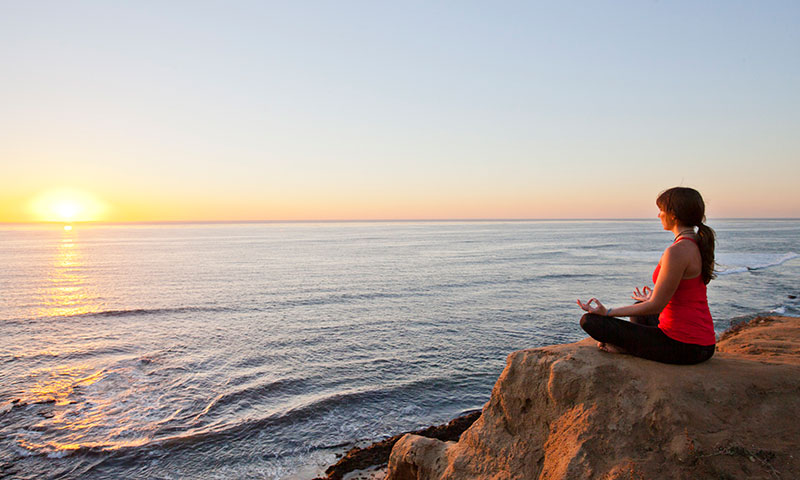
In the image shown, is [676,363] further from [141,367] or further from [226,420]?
[141,367]

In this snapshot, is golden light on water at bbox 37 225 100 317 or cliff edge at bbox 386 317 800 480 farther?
golden light on water at bbox 37 225 100 317

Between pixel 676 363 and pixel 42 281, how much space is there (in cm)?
4512

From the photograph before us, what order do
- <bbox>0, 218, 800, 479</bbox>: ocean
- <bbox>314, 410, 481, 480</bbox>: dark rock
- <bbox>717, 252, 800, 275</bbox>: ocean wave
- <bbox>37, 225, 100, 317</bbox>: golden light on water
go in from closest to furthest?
1. <bbox>314, 410, 481, 480</bbox>: dark rock
2. <bbox>0, 218, 800, 479</bbox>: ocean
3. <bbox>37, 225, 100, 317</bbox>: golden light on water
4. <bbox>717, 252, 800, 275</bbox>: ocean wave

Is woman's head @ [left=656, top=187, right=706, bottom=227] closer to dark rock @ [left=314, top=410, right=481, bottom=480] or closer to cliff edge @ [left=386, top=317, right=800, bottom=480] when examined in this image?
cliff edge @ [left=386, top=317, right=800, bottom=480]

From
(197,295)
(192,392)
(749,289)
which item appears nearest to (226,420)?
(192,392)

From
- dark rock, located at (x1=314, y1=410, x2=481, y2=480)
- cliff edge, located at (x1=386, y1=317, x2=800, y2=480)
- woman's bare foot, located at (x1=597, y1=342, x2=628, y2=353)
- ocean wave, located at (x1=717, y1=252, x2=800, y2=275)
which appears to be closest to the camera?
cliff edge, located at (x1=386, y1=317, x2=800, y2=480)

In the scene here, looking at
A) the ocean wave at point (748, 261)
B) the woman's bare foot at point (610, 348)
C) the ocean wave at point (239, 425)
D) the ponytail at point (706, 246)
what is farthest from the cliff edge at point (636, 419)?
the ocean wave at point (748, 261)

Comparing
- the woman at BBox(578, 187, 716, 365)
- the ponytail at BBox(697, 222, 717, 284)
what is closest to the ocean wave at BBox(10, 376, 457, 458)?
the woman at BBox(578, 187, 716, 365)

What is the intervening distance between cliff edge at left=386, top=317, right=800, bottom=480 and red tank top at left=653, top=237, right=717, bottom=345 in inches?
13.0

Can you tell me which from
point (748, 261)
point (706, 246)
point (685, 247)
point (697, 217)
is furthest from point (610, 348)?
point (748, 261)

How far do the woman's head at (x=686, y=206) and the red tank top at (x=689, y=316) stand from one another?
21cm

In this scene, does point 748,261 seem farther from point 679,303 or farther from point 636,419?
point 636,419

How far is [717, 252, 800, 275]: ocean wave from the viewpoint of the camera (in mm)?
38625

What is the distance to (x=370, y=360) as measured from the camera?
52.2 feet
